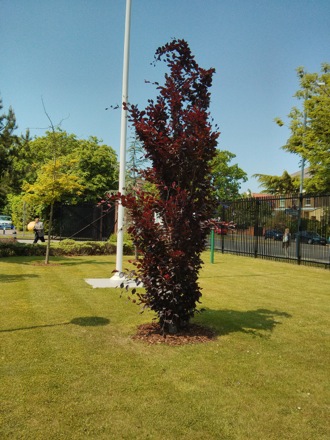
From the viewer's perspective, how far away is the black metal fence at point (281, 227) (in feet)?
45.6

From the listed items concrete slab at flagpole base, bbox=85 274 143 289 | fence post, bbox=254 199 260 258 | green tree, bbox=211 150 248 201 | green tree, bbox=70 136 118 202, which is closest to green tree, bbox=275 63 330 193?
fence post, bbox=254 199 260 258

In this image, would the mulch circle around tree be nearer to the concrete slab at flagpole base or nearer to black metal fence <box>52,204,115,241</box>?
the concrete slab at flagpole base

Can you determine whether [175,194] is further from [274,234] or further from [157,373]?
[274,234]

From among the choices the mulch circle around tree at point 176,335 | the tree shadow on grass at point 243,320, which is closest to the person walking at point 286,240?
the tree shadow on grass at point 243,320

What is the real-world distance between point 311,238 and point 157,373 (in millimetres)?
11489

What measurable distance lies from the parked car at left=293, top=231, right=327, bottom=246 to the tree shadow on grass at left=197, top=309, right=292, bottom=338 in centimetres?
736

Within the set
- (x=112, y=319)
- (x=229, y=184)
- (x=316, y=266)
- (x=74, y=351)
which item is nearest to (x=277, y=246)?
(x=316, y=266)

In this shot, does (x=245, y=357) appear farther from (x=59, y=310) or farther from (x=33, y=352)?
(x=59, y=310)

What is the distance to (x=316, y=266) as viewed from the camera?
14375mm

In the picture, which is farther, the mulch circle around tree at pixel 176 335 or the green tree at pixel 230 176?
the green tree at pixel 230 176

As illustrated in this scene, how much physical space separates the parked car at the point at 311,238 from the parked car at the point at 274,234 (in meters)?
1.02

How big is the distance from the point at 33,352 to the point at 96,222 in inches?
795

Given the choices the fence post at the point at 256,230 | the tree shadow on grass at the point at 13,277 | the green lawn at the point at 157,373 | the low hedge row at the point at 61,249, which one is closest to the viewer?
the green lawn at the point at 157,373

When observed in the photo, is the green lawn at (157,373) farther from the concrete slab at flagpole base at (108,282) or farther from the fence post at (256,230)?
the fence post at (256,230)
